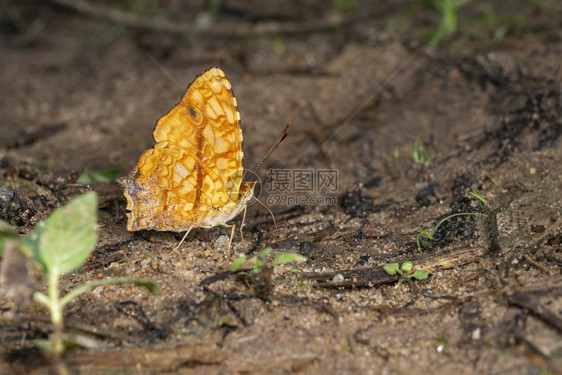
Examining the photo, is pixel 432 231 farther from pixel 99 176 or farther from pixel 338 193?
pixel 99 176

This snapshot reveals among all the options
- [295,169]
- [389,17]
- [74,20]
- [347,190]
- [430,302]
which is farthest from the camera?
[74,20]

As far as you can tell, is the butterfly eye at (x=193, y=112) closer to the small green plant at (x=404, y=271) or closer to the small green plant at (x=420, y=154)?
the small green plant at (x=404, y=271)

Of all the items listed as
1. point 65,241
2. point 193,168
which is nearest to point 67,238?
point 65,241

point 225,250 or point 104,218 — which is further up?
point 104,218

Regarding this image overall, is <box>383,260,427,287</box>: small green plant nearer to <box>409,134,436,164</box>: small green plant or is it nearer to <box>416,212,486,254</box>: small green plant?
<box>416,212,486,254</box>: small green plant

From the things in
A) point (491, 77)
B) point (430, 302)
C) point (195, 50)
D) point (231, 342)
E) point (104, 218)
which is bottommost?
point (231, 342)

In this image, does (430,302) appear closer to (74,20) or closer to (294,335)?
(294,335)

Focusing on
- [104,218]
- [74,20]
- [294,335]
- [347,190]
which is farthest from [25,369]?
[74,20]

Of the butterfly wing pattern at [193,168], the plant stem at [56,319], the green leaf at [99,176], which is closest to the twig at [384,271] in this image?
the butterfly wing pattern at [193,168]
